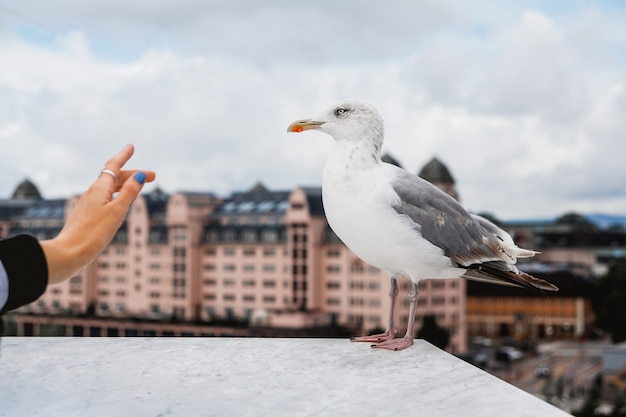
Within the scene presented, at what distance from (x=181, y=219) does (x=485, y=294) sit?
10001mm

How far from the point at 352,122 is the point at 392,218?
0.76 feet

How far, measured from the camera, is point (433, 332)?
20.9 metres

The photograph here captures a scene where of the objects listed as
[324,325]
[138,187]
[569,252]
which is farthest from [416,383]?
[569,252]

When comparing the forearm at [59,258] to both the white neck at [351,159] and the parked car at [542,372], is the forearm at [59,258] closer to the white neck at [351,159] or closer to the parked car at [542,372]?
the white neck at [351,159]

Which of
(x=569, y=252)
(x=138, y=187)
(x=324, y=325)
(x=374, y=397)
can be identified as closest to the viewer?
(x=138, y=187)

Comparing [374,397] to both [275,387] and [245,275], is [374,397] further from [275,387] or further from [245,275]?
[245,275]

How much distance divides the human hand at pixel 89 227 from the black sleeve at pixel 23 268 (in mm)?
14

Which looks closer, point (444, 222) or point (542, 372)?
point (444, 222)

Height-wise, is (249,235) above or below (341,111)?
below

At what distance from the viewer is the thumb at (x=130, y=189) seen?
4.04 feet

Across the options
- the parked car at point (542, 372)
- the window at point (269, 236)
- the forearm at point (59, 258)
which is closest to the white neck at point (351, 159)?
the forearm at point (59, 258)

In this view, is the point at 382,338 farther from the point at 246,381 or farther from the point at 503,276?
the point at 246,381

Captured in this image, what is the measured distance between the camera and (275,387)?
1517 mm

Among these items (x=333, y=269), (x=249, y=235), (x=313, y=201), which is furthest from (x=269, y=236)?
(x=333, y=269)
